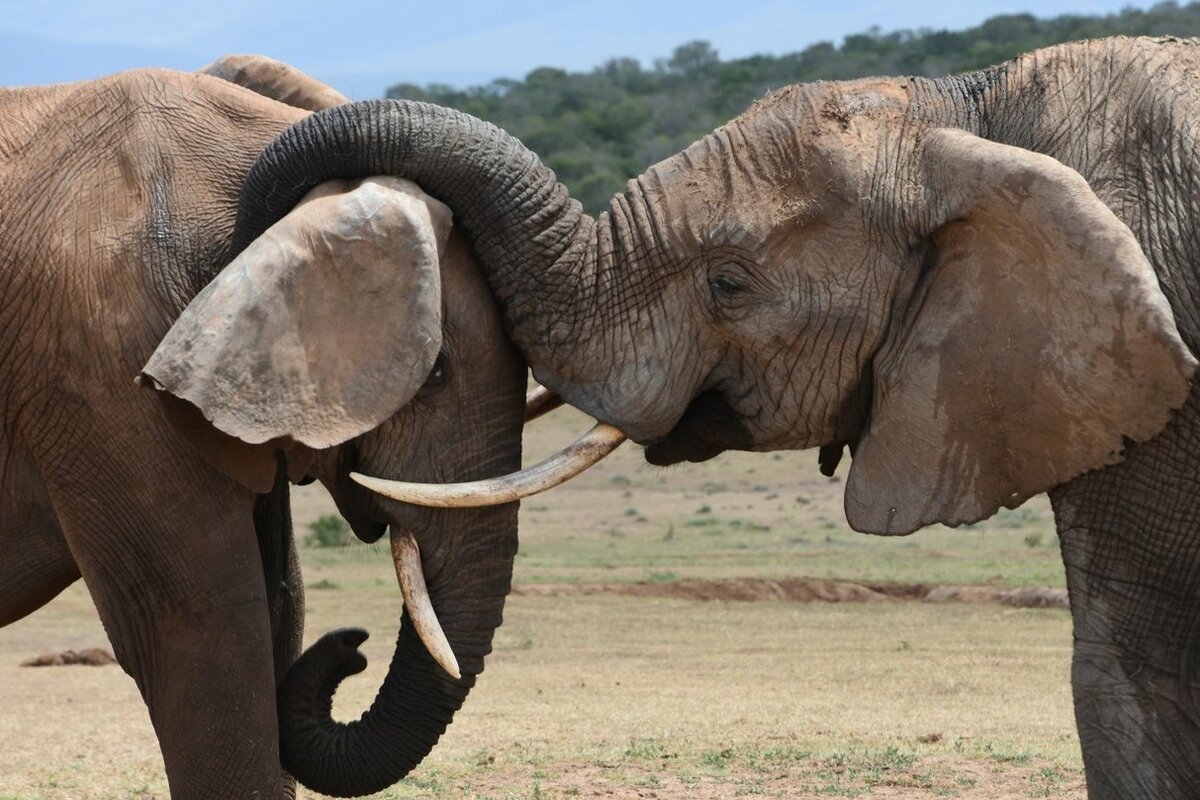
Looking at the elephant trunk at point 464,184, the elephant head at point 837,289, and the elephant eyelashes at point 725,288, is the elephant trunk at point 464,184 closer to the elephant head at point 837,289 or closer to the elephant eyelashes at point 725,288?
the elephant head at point 837,289

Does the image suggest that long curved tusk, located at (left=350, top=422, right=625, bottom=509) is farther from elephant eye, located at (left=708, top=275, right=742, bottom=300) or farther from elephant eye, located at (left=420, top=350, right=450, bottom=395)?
elephant eye, located at (left=708, top=275, right=742, bottom=300)

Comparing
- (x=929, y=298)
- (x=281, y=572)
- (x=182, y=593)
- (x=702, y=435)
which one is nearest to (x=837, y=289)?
(x=929, y=298)

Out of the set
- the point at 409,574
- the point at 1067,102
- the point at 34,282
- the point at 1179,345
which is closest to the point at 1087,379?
the point at 1179,345

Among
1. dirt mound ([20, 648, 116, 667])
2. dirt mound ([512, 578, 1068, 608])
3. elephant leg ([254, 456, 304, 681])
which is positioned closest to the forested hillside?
dirt mound ([512, 578, 1068, 608])

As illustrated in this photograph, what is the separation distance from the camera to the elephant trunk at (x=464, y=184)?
21.5 ft

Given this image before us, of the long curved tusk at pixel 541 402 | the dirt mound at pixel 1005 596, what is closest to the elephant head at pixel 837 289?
the long curved tusk at pixel 541 402

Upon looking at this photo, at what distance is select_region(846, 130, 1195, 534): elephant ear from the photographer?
5.78 meters

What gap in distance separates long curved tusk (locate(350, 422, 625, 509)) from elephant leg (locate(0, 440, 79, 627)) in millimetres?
998

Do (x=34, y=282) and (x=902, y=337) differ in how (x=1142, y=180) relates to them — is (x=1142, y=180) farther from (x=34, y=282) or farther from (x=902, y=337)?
(x=34, y=282)

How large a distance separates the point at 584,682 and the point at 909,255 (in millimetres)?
6829

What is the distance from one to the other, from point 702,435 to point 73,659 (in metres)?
8.57

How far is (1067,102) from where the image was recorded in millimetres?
6102

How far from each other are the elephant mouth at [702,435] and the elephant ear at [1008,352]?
0.44 metres

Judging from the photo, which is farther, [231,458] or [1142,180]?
[231,458]
